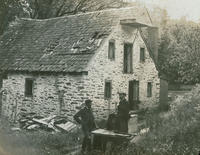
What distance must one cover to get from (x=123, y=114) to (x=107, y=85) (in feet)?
2.90

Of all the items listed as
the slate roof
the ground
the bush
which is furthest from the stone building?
the bush

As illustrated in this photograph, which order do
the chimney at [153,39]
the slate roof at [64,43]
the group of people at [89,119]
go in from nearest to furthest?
the group of people at [89,119], the slate roof at [64,43], the chimney at [153,39]

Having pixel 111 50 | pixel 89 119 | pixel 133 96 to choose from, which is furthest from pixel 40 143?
pixel 111 50

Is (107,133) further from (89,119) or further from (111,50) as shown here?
(111,50)

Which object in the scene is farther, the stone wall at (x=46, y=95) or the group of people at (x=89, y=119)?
the stone wall at (x=46, y=95)

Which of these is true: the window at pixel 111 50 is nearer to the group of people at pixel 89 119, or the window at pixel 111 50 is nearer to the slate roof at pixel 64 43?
the slate roof at pixel 64 43

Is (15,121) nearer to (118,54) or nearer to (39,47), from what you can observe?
(39,47)

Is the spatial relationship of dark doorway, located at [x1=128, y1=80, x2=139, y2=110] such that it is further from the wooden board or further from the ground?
the ground

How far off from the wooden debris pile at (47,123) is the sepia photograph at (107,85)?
17 mm

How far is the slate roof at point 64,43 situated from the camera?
6438 mm

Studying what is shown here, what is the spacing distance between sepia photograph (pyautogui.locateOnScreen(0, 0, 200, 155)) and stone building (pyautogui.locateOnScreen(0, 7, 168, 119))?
2cm

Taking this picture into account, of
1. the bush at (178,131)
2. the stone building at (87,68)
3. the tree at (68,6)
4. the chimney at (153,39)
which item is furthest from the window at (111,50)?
the tree at (68,6)

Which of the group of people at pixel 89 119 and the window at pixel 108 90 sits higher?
the window at pixel 108 90

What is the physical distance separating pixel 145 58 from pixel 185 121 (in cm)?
247
